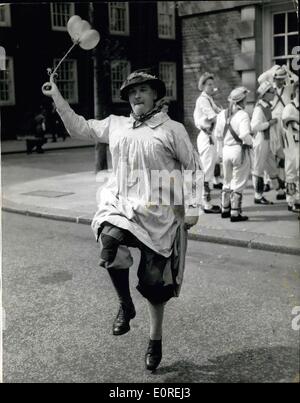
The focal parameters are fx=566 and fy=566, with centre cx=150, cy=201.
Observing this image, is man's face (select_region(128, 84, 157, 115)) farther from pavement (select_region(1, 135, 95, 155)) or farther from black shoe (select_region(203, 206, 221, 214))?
pavement (select_region(1, 135, 95, 155))

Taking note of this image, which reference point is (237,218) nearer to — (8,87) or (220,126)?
(220,126)

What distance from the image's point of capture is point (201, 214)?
842cm

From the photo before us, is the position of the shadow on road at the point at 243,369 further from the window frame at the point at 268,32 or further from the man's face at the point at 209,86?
the window frame at the point at 268,32

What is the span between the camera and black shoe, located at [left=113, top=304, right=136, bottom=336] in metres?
3.84

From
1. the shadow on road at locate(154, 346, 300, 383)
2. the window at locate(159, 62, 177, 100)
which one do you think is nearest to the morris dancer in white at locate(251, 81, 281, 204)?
the shadow on road at locate(154, 346, 300, 383)

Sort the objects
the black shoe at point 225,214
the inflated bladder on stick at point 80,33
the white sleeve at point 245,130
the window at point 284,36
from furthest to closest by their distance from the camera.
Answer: the window at point 284,36
the black shoe at point 225,214
the white sleeve at point 245,130
the inflated bladder on stick at point 80,33

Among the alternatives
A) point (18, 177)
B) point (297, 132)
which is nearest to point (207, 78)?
point (297, 132)

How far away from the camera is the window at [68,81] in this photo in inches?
1069

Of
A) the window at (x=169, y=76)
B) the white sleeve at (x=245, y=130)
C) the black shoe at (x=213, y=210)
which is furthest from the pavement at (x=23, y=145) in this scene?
the white sleeve at (x=245, y=130)

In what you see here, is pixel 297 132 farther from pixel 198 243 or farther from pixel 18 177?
pixel 18 177

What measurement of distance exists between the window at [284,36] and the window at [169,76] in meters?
17.6

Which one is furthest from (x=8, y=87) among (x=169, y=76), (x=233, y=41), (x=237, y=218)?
(x=237, y=218)

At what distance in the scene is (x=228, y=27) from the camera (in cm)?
1200

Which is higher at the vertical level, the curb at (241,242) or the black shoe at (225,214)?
the black shoe at (225,214)
